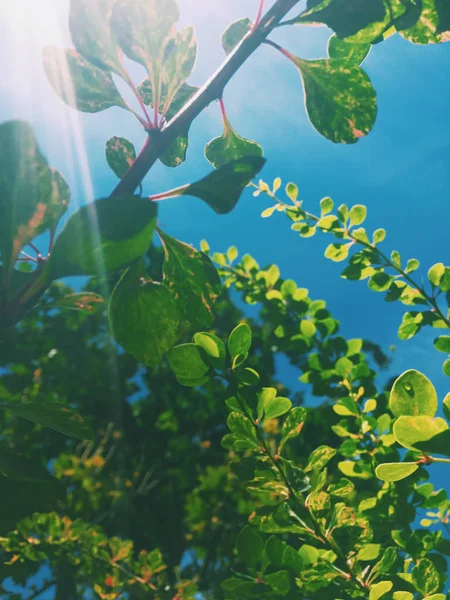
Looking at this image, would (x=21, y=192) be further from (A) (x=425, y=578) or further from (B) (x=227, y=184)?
(A) (x=425, y=578)

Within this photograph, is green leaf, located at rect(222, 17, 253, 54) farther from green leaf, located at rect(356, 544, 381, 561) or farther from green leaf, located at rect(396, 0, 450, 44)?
green leaf, located at rect(356, 544, 381, 561)

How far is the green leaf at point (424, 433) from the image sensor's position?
1.60 ft

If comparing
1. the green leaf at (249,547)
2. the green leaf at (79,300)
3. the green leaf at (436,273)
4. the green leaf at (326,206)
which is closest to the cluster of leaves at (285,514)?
the green leaf at (249,547)

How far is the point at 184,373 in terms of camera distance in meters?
0.71

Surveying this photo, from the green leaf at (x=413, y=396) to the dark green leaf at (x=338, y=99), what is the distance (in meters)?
0.35

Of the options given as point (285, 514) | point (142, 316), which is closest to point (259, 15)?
point (142, 316)

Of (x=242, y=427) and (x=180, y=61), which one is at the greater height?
(x=180, y=61)

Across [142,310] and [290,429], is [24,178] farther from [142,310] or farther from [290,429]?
[290,429]

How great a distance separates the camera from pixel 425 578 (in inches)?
30.9

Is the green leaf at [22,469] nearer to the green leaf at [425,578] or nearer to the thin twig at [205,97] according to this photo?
the thin twig at [205,97]

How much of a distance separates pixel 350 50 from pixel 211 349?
505mm

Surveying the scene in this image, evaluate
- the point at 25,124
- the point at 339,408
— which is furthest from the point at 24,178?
the point at 339,408

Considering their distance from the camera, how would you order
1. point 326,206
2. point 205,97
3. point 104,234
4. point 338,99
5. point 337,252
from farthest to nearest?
1. point 326,206
2. point 337,252
3. point 338,99
4. point 205,97
5. point 104,234

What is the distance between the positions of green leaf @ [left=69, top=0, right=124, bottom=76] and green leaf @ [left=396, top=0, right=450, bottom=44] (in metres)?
0.38
